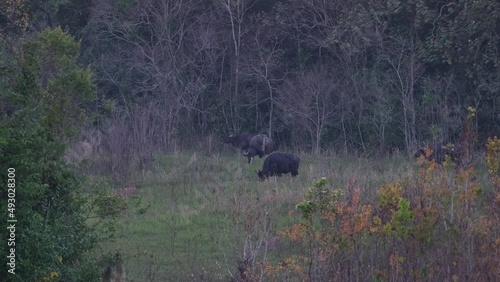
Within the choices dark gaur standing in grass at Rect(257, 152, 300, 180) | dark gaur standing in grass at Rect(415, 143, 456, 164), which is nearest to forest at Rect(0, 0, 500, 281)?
dark gaur standing in grass at Rect(415, 143, 456, 164)

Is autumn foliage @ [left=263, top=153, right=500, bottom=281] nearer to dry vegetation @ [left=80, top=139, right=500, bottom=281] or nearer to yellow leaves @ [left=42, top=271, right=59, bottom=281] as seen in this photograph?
dry vegetation @ [left=80, top=139, right=500, bottom=281]

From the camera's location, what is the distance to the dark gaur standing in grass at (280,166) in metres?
23.6

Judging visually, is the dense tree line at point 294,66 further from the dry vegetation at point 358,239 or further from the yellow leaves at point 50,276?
the yellow leaves at point 50,276

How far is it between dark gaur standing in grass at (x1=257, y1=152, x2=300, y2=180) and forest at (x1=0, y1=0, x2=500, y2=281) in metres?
0.62

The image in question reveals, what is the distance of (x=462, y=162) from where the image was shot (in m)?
11.8

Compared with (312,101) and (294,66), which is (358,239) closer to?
(312,101)

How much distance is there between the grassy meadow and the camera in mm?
12273

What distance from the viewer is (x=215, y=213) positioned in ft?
57.9

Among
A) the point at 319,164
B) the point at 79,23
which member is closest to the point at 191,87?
the point at 79,23

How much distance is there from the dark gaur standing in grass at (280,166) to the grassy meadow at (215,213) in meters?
0.25

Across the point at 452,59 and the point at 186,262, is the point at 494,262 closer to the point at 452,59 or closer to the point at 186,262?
the point at 186,262

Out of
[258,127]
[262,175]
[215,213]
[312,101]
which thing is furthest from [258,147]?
[215,213]

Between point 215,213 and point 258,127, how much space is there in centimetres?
1791

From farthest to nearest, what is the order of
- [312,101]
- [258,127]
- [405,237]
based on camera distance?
[258,127]
[312,101]
[405,237]
